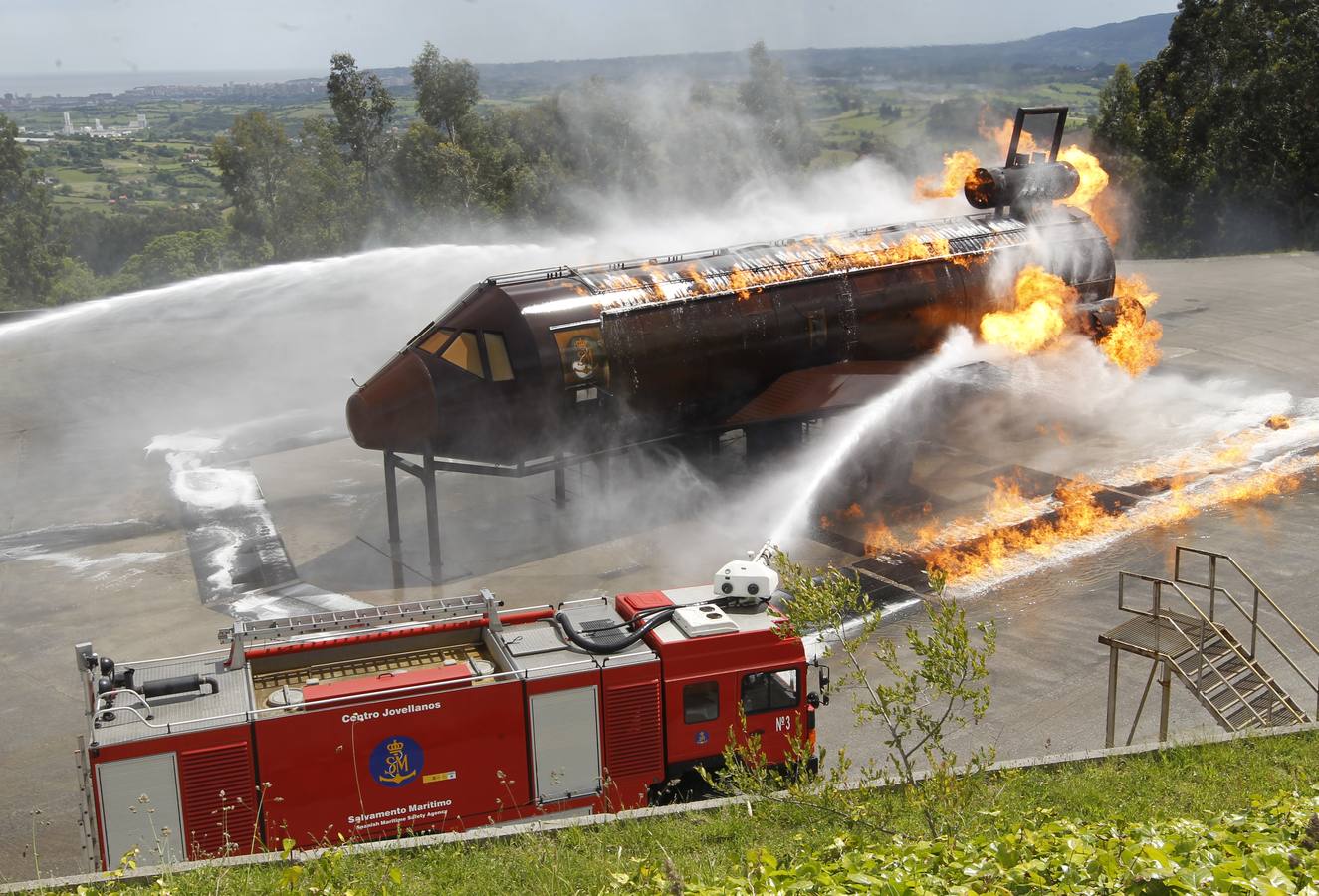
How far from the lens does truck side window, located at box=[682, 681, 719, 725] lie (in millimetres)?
14758

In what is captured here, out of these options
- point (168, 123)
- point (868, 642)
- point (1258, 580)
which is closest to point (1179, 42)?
point (1258, 580)

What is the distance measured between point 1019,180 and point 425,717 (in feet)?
79.2

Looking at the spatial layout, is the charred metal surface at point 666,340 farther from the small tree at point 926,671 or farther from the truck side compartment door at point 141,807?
the small tree at point 926,671

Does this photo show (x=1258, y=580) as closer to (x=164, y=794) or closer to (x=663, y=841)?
(x=663, y=841)

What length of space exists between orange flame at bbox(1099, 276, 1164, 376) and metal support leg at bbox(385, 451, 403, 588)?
19.1 m

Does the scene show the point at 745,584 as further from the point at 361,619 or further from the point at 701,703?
the point at 361,619

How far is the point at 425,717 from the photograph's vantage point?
1356cm

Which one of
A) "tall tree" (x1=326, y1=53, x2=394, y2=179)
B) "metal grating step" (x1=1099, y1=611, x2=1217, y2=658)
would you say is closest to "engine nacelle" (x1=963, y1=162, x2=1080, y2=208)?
"metal grating step" (x1=1099, y1=611, x2=1217, y2=658)

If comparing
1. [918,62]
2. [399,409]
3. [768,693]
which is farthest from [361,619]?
[918,62]

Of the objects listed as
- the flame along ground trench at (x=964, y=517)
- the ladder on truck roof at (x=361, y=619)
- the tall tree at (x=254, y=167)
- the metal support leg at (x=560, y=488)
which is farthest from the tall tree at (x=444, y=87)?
the ladder on truck roof at (x=361, y=619)

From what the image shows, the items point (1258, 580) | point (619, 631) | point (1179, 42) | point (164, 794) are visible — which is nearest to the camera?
point (164, 794)

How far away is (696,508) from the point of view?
1054 inches

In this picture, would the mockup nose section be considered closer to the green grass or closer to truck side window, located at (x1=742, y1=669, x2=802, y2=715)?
truck side window, located at (x1=742, y1=669, x2=802, y2=715)

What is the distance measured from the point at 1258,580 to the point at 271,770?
1808cm
